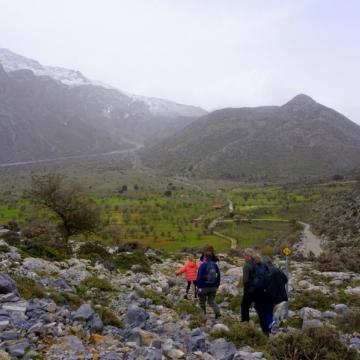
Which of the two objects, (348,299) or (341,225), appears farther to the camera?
(341,225)

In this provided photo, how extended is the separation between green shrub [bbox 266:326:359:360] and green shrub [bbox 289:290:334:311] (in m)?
6.94

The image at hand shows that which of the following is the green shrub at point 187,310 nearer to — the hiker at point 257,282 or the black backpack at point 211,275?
the black backpack at point 211,275

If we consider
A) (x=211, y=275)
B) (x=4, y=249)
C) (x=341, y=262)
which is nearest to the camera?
(x=211, y=275)

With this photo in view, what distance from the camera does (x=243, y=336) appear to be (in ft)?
32.9

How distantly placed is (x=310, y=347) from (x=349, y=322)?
4.75 m

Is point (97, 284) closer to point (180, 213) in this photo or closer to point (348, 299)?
point (348, 299)

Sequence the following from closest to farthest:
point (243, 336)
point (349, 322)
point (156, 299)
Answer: point (243, 336), point (349, 322), point (156, 299)

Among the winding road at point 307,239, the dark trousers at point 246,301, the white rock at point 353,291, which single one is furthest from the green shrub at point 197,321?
the winding road at point 307,239

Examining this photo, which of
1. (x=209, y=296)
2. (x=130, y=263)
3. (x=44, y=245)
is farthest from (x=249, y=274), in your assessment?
(x=44, y=245)

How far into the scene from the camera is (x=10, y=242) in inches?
864

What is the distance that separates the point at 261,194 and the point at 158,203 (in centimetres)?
2787

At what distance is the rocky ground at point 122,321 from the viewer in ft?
26.6

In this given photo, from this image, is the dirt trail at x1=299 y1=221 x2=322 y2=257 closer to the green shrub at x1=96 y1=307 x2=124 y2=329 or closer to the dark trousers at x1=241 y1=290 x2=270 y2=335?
the dark trousers at x1=241 y1=290 x2=270 y2=335

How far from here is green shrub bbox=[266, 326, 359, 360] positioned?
8.41 m
